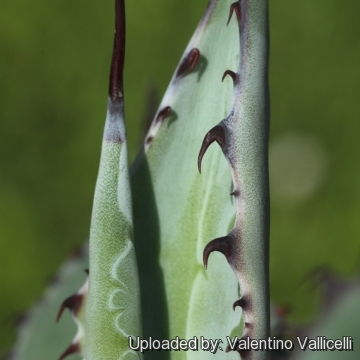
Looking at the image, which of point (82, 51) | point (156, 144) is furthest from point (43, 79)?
point (156, 144)

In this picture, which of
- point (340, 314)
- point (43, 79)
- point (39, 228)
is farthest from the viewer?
point (43, 79)

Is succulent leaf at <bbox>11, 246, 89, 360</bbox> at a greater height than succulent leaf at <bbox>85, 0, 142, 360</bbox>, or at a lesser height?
lesser

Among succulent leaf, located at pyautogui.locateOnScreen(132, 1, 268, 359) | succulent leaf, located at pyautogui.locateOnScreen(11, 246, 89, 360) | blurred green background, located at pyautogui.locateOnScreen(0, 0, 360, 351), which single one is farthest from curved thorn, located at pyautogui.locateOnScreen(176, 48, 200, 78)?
blurred green background, located at pyautogui.locateOnScreen(0, 0, 360, 351)

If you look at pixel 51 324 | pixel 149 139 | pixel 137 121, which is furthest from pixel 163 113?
pixel 137 121

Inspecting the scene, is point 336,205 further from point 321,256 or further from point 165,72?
point 165,72

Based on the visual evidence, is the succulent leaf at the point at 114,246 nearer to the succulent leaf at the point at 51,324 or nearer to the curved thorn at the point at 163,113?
the curved thorn at the point at 163,113

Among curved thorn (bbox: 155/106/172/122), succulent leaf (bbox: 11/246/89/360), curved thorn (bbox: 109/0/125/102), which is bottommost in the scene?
succulent leaf (bbox: 11/246/89/360)

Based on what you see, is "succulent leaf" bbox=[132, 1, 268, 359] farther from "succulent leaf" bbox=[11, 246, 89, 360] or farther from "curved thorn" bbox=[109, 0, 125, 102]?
"succulent leaf" bbox=[11, 246, 89, 360]
